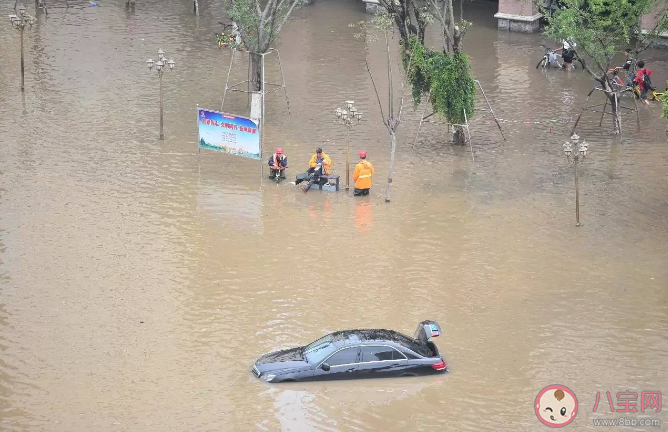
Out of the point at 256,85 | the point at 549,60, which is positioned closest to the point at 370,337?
the point at 256,85

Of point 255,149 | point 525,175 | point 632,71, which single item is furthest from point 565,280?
point 632,71

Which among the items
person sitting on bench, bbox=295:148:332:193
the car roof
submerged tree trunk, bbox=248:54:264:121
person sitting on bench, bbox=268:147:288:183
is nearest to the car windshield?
the car roof

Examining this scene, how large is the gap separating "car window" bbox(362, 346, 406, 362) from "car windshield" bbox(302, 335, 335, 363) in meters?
0.63

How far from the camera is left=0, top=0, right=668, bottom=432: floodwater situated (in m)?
18.8

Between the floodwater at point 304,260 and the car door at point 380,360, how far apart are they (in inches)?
13.1

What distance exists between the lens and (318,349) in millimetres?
19281

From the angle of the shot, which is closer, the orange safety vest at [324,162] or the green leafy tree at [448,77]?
the orange safety vest at [324,162]

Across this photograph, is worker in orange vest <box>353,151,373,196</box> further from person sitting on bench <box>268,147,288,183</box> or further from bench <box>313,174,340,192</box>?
person sitting on bench <box>268,147,288,183</box>

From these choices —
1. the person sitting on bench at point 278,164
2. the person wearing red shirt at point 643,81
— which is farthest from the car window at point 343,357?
the person wearing red shirt at point 643,81

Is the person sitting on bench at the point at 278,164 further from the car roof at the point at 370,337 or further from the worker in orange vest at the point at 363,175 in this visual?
the car roof at the point at 370,337

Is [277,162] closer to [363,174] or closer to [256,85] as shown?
[363,174]

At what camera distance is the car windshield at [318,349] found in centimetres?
1902

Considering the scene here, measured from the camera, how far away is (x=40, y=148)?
31.2 metres

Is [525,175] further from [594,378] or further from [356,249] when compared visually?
[594,378]
